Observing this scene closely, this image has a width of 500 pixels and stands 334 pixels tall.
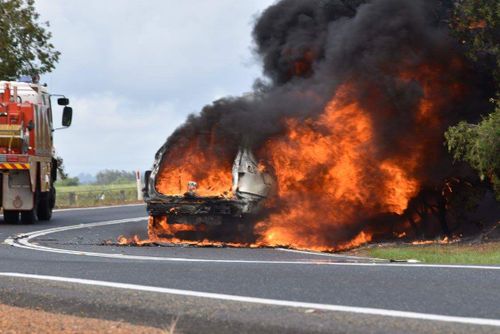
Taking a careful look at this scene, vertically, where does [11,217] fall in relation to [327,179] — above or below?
below

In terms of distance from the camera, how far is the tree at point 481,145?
1670 cm

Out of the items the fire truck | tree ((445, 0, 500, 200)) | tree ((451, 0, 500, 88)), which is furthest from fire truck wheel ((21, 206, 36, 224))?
tree ((451, 0, 500, 88))

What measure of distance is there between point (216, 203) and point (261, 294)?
7.61 meters

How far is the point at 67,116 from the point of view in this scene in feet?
78.4

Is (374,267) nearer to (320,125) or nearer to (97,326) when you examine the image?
(97,326)

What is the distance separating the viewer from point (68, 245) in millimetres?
16172

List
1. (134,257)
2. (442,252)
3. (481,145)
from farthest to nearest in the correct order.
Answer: (481,145)
(442,252)
(134,257)

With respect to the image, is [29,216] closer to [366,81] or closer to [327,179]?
[327,179]

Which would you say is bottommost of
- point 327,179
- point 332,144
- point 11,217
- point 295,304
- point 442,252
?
point 442,252

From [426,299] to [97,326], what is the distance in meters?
2.86

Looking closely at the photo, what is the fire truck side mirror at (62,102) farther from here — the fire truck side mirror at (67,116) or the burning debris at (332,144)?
the burning debris at (332,144)

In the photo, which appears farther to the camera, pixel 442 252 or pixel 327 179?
pixel 327 179

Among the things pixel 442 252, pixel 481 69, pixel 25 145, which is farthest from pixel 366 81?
pixel 25 145

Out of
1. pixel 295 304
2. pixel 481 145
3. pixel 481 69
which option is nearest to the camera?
pixel 295 304
